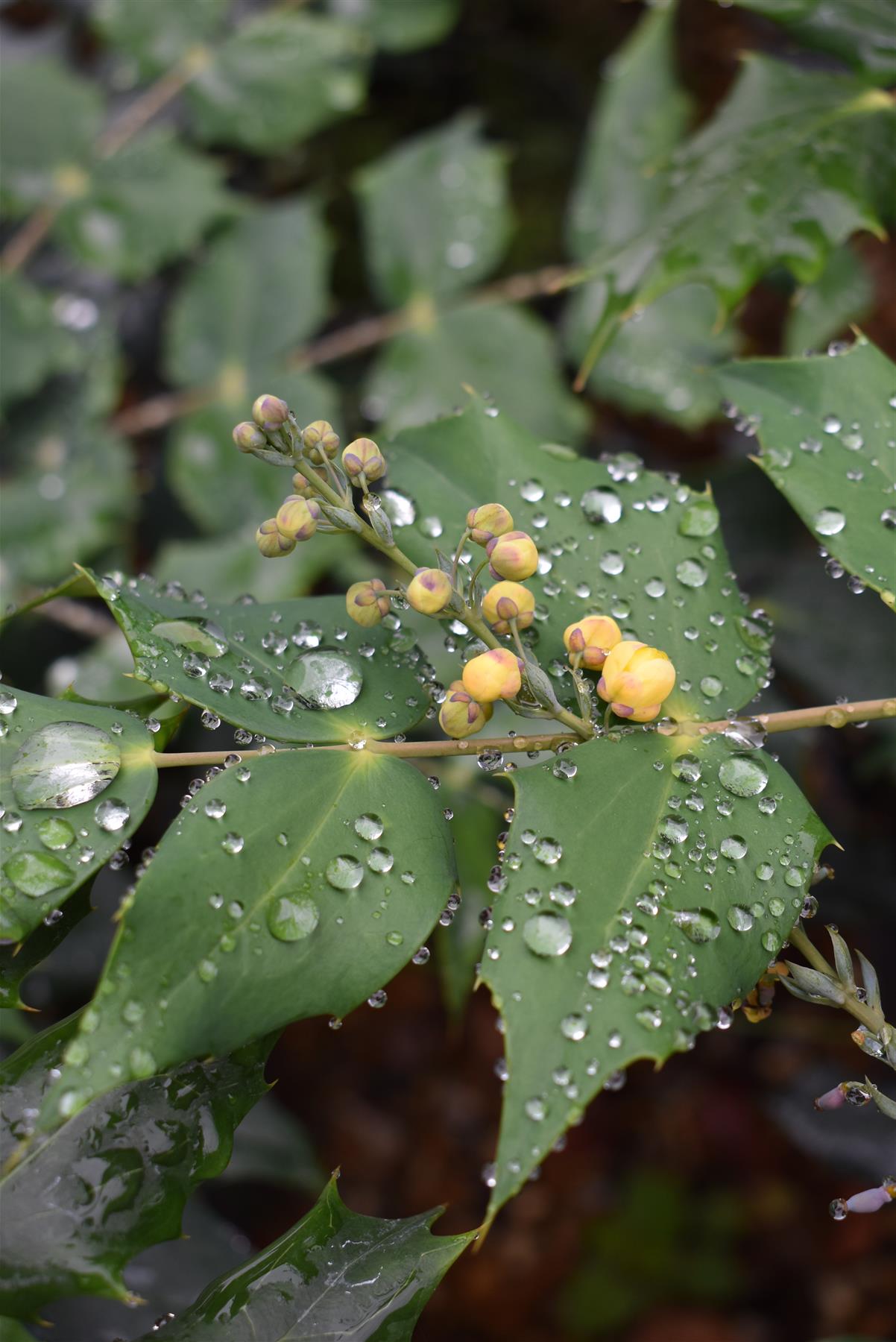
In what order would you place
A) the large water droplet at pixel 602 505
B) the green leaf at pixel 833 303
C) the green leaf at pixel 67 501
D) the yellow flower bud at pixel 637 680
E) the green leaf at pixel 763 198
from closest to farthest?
1. the yellow flower bud at pixel 637 680
2. the large water droplet at pixel 602 505
3. the green leaf at pixel 763 198
4. the green leaf at pixel 833 303
5. the green leaf at pixel 67 501

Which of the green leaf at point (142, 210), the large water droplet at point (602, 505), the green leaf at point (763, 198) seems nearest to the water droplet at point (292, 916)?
the large water droplet at point (602, 505)

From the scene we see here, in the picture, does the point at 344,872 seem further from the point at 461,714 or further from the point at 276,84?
the point at 276,84

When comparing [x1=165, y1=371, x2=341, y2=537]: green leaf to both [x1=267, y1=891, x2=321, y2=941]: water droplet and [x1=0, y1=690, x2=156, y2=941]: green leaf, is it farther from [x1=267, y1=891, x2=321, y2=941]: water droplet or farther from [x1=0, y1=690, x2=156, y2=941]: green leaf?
[x1=267, y1=891, x2=321, y2=941]: water droplet

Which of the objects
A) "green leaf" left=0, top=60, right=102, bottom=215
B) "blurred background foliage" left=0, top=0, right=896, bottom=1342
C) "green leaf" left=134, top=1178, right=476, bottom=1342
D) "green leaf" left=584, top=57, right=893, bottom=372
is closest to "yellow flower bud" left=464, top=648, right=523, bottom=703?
"green leaf" left=134, top=1178, right=476, bottom=1342

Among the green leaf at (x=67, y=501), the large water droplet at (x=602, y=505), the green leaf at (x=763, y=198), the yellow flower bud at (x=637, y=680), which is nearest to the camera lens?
the yellow flower bud at (x=637, y=680)

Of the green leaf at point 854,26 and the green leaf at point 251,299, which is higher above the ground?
the green leaf at point 854,26

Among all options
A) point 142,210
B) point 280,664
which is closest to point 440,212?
point 142,210

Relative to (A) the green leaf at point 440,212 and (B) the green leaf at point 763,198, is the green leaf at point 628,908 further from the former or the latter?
(A) the green leaf at point 440,212
